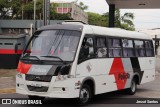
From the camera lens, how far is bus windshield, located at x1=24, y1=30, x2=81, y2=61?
40.4 feet

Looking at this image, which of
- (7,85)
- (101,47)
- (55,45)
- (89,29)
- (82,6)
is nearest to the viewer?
(55,45)

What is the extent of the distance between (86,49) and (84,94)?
1.40 metres

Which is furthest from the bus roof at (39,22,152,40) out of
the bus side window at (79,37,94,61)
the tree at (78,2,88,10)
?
the tree at (78,2,88,10)

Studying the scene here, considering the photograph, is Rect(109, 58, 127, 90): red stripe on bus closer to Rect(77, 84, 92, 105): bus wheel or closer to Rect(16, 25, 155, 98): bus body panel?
Rect(16, 25, 155, 98): bus body panel

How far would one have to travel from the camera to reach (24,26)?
86.7m

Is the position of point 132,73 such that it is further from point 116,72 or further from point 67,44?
point 67,44

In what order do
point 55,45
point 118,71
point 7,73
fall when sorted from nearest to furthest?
1. point 55,45
2. point 118,71
3. point 7,73

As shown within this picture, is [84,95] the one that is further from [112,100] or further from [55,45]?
[112,100]

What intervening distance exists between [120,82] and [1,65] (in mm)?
14201

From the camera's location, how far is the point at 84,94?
41.8 feet

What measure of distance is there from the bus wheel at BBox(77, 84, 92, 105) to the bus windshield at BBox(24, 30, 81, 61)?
3.56ft

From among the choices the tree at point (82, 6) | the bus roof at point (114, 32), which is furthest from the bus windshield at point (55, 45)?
the tree at point (82, 6)

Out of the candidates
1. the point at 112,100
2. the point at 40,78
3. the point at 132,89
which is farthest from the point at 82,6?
the point at 40,78

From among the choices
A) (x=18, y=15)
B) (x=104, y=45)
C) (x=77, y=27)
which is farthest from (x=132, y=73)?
(x=18, y=15)
